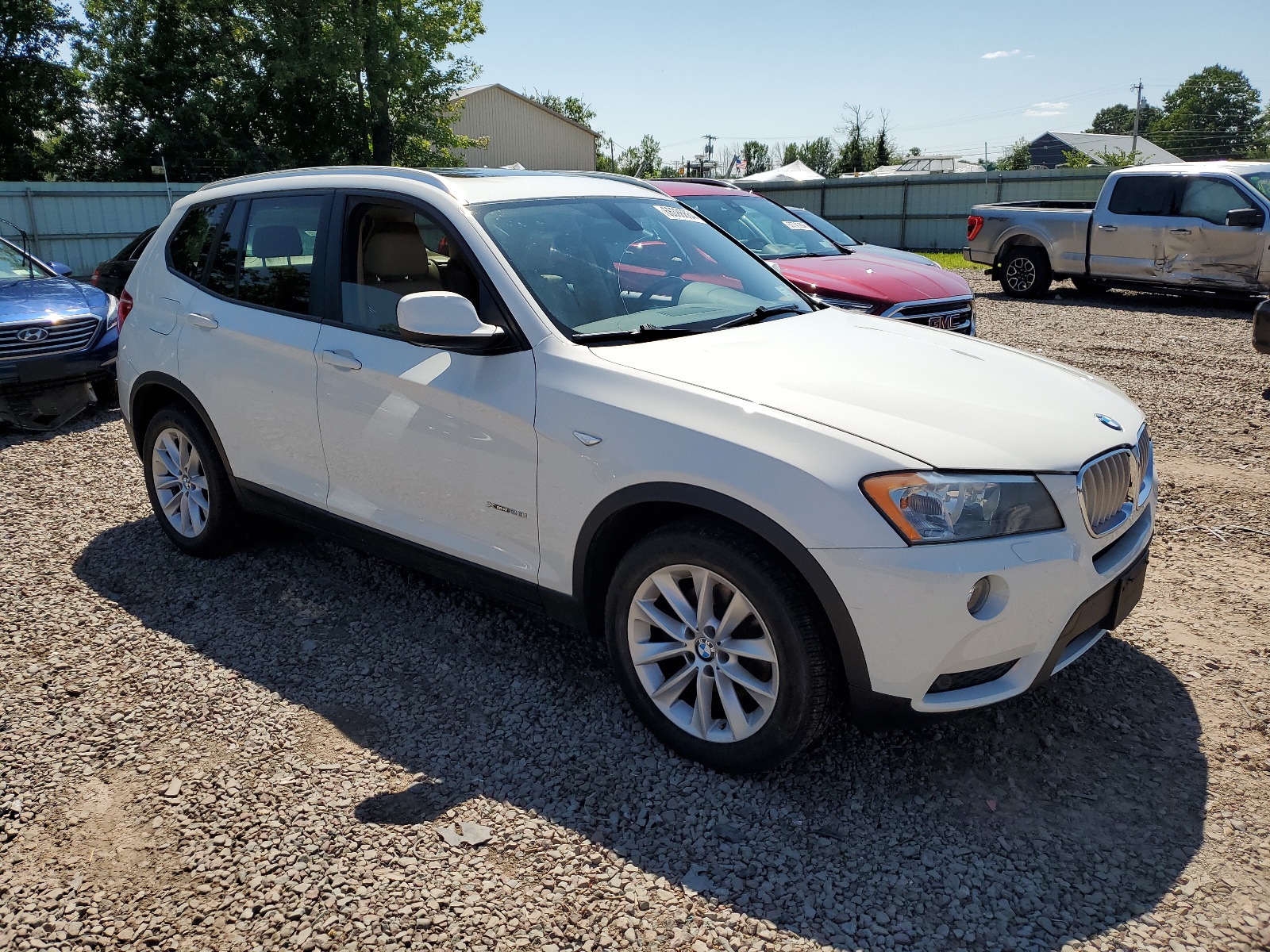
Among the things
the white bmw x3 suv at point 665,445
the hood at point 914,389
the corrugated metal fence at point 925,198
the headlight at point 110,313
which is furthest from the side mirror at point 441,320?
the corrugated metal fence at point 925,198

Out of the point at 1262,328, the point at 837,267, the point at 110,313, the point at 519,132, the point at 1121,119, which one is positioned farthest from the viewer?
the point at 1121,119

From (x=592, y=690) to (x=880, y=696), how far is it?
1294mm

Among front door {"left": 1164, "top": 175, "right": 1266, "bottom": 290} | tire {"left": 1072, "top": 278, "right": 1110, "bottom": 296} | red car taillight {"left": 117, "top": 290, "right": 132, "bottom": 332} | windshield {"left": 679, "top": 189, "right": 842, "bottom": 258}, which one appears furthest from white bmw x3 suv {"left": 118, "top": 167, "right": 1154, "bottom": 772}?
tire {"left": 1072, "top": 278, "right": 1110, "bottom": 296}

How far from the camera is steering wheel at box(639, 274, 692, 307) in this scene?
3.61m

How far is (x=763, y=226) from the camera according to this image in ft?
29.2

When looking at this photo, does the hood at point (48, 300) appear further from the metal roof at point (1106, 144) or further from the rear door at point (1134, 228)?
the metal roof at point (1106, 144)

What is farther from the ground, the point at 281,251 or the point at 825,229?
the point at 825,229

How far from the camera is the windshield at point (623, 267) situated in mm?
3414

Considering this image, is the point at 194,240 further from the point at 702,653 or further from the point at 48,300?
the point at 48,300

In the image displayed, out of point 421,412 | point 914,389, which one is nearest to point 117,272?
point 421,412

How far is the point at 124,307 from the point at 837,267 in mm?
5298

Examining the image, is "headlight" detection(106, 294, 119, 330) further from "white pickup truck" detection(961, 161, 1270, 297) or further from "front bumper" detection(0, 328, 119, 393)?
"white pickup truck" detection(961, 161, 1270, 297)

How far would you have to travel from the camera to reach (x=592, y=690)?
11.9 feet

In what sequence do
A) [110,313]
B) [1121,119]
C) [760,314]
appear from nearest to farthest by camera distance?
[760,314], [110,313], [1121,119]
